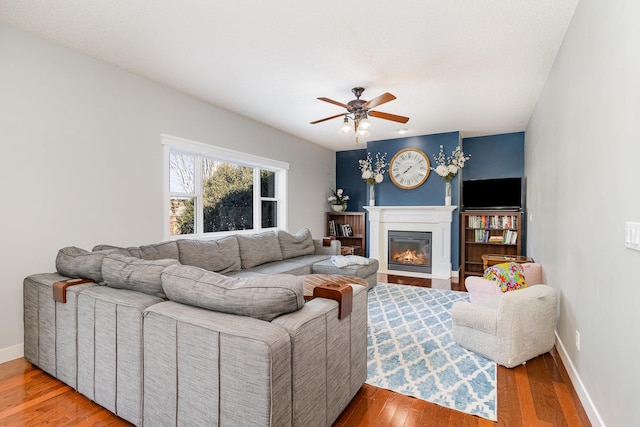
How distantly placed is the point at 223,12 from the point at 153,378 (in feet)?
7.77

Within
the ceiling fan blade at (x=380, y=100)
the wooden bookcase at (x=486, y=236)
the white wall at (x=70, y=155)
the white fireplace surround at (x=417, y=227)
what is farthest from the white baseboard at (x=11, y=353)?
the wooden bookcase at (x=486, y=236)

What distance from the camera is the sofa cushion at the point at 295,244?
15.4 feet

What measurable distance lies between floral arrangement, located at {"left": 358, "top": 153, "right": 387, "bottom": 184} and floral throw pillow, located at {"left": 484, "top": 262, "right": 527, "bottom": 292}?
3.08m

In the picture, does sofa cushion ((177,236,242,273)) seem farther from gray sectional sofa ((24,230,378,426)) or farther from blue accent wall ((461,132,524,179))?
blue accent wall ((461,132,524,179))

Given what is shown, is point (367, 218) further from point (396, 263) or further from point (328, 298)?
point (328, 298)

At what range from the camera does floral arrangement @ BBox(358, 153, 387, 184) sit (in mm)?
6133

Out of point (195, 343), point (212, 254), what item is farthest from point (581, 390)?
point (212, 254)

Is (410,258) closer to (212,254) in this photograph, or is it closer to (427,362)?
(427,362)

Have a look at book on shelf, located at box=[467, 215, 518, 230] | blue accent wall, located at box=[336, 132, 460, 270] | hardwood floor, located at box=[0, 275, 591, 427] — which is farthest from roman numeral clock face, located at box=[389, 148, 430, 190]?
hardwood floor, located at box=[0, 275, 591, 427]

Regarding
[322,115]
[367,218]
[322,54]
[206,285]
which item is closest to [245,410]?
[206,285]

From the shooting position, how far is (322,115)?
4.64m

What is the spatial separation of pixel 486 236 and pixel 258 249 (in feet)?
13.2

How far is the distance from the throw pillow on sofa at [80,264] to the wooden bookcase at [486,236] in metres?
5.36

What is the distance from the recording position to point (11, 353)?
2.48m
